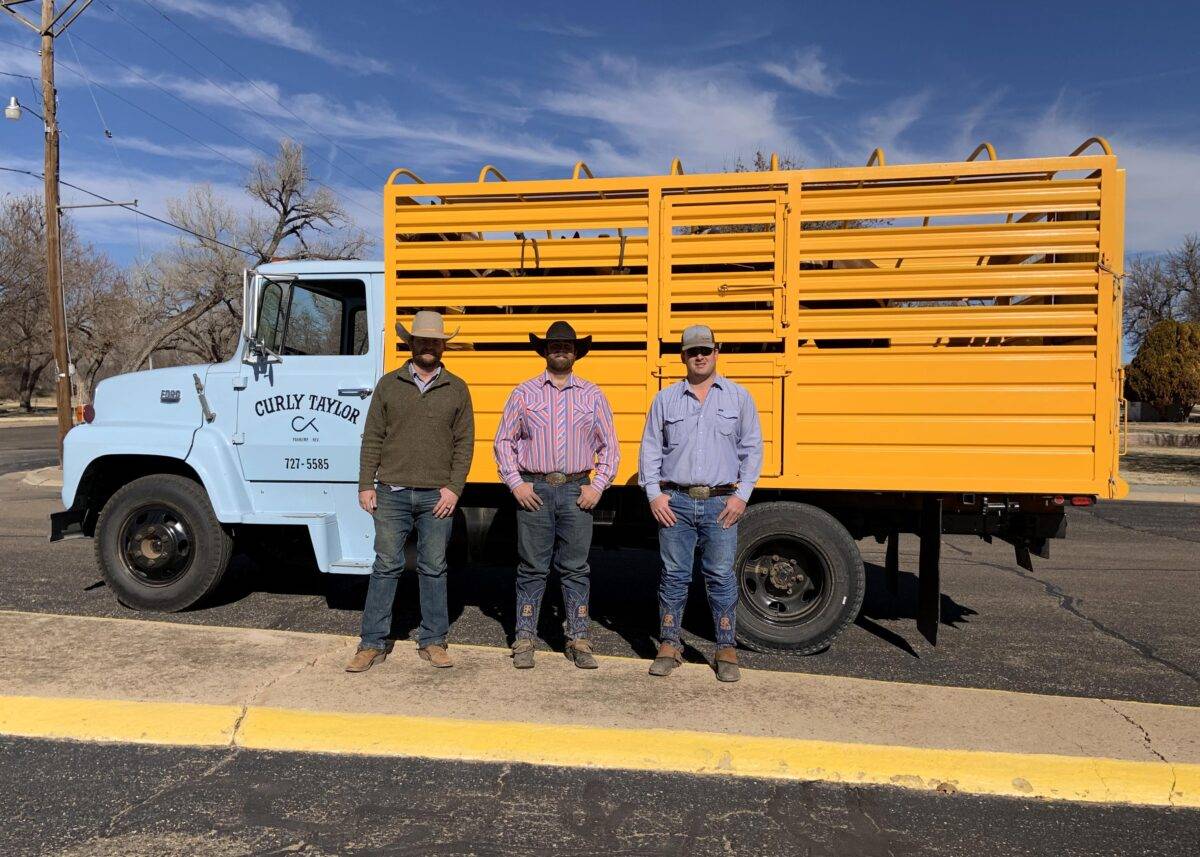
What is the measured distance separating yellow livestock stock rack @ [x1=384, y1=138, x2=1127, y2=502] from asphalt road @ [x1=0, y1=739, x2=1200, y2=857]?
1901 mm

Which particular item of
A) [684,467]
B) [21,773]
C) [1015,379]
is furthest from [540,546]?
[1015,379]

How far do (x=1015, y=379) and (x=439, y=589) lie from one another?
334 centimetres

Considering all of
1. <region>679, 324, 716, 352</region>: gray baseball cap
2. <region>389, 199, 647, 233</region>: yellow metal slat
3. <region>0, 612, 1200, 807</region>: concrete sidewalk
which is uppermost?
<region>389, 199, 647, 233</region>: yellow metal slat

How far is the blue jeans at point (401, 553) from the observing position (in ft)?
14.6

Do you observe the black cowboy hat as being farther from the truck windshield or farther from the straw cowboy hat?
the truck windshield

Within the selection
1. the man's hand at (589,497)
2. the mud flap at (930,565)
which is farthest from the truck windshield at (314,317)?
the mud flap at (930,565)

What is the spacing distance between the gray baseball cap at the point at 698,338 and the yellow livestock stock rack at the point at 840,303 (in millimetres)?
490

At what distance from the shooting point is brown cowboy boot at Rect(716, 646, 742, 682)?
421cm

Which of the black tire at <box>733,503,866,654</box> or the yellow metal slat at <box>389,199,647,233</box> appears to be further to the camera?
the yellow metal slat at <box>389,199,647,233</box>

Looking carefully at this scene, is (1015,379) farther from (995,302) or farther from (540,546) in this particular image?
(540,546)

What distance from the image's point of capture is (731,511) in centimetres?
424

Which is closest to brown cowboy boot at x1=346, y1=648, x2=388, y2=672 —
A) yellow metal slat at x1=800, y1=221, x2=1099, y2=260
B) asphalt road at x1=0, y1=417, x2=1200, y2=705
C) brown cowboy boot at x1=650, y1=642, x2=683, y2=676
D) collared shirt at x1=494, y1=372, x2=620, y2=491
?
asphalt road at x1=0, y1=417, x2=1200, y2=705

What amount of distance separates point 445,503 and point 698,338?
5.20ft

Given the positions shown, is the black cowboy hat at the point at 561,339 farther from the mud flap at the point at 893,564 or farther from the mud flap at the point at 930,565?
the mud flap at the point at 893,564
